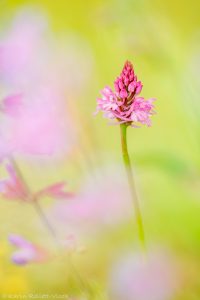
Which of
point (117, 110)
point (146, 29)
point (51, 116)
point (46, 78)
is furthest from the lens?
point (146, 29)

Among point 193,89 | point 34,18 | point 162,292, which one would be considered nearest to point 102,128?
point 193,89

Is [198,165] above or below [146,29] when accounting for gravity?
below

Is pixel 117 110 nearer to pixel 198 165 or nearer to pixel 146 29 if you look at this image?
pixel 198 165

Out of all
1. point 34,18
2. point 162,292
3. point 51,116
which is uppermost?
point 34,18

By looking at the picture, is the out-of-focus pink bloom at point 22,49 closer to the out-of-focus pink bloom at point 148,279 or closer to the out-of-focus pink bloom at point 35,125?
the out-of-focus pink bloom at point 35,125

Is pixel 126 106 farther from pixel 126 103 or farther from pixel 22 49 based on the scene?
pixel 22 49

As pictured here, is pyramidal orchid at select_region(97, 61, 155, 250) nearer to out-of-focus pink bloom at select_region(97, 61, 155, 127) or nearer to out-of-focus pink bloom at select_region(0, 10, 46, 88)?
out-of-focus pink bloom at select_region(97, 61, 155, 127)
